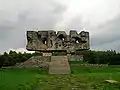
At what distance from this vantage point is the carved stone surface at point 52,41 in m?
36.8

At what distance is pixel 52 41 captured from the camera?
121 ft

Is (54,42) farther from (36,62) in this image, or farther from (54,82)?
(54,82)

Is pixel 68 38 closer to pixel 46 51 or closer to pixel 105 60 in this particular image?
pixel 46 51

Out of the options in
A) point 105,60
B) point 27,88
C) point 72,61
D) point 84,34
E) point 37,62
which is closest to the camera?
point 27,88

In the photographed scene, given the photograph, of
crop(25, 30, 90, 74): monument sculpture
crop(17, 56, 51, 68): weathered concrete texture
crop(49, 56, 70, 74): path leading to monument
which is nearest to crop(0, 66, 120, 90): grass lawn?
crop(49, 56, 70, 74): path leading to monument

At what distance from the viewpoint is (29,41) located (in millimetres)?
37312

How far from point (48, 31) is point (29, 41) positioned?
291 cm

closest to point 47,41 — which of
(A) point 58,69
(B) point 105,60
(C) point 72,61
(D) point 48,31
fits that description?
(D) point 48,31

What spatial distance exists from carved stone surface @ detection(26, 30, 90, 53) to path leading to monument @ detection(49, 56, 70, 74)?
185 inches

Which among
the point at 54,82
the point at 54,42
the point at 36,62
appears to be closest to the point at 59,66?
the point at 36,62

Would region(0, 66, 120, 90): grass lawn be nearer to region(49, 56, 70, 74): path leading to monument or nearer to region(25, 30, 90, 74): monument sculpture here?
region(49, 56, 70, 74): path leading to monument

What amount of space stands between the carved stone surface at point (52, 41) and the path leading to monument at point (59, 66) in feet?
15.4

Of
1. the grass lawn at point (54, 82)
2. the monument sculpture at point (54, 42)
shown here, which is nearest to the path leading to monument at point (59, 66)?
the grass lawn at point (54, 82)

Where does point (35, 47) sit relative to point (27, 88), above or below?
above
